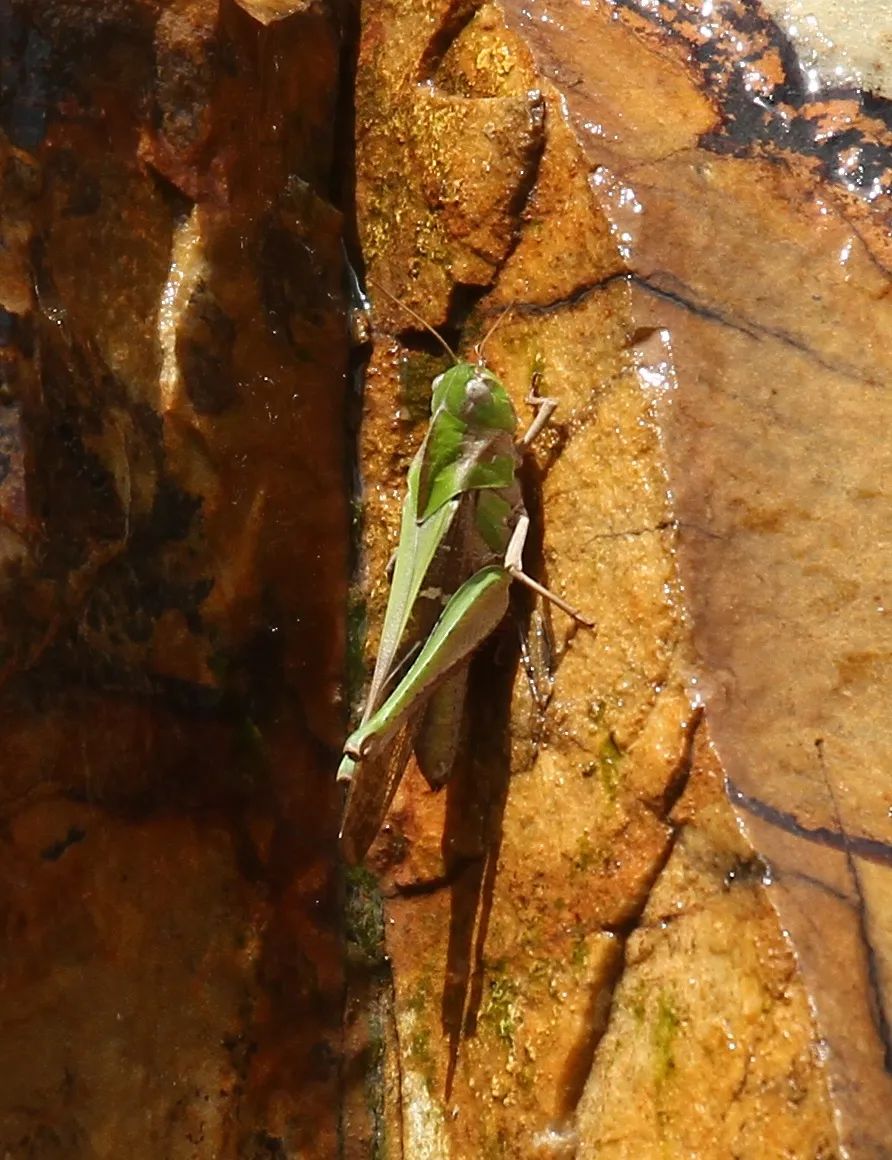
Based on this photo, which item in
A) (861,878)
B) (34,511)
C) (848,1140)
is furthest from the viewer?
(34,511)

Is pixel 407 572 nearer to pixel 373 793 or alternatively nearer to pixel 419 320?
pixel 373 793

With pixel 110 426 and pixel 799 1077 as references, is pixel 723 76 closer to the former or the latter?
pixel 110 426

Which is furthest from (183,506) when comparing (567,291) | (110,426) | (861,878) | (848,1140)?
(848,1140)

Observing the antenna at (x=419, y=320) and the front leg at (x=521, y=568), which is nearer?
the front leg at (x=521, y=568)

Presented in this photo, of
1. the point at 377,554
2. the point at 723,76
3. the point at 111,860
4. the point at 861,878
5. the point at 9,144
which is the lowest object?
the point at 111,860

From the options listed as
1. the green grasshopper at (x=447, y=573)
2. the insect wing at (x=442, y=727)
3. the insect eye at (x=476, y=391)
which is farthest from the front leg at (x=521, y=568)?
the insect wing at (x=442, y=727)

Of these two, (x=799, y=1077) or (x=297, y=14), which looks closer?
(x=799, y=1077)

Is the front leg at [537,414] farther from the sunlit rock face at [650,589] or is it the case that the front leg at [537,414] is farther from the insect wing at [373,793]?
the insect wing at [373,793]
